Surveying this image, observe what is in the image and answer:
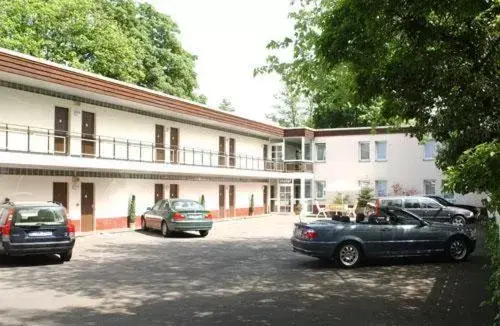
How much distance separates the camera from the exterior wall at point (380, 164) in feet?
128

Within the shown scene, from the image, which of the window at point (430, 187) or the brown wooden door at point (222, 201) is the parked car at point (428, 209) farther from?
the brown wooden door at point (222, 201)

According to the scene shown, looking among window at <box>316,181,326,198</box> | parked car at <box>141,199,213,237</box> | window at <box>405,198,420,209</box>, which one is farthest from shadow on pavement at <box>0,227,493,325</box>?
window at <box>316,181,326,198</box>

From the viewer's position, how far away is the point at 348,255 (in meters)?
13.4

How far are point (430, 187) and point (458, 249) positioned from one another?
2614cm

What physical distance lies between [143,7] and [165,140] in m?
20.4

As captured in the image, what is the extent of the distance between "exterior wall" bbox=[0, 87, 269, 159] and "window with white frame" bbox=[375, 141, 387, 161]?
12.1 meters

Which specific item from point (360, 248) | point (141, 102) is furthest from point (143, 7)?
point (360, 248)

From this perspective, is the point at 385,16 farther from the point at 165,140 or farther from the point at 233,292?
the point at 165,140

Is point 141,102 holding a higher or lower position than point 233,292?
higher

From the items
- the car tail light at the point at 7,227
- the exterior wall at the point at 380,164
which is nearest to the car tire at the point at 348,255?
the car tail light at the point at 7,227

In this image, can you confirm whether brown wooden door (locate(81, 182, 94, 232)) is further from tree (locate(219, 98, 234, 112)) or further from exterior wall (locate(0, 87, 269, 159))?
tree (locate(219, 98, 234, 112))

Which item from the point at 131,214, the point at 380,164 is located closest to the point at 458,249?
the point at 131,214

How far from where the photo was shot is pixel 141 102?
25.1 metres

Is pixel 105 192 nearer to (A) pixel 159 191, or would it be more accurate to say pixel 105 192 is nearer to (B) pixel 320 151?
(A) pixel 159 191
